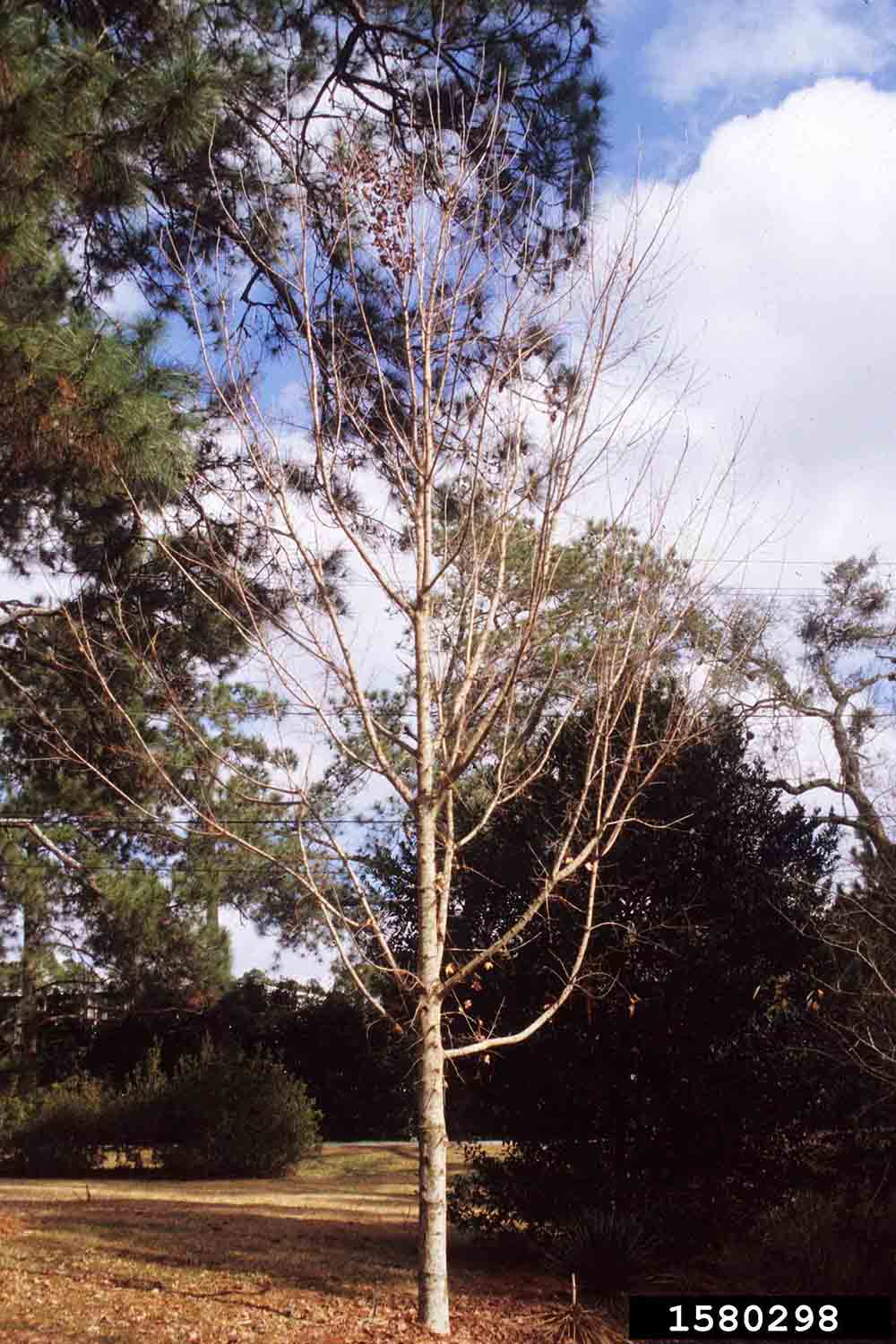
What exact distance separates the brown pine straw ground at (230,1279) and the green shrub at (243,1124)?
12.9 ft

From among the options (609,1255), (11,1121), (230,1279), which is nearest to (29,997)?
(11,1121)

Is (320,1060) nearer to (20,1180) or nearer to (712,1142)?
(20,1180)

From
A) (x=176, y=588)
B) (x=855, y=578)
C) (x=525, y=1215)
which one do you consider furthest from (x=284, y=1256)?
(x=855, y=578)

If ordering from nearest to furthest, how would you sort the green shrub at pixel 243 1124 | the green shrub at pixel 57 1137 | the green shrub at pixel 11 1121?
the green shrub at pixel 243 1124, the green shrub at pixel 57 1137, the green shrub at pixel 11 1121

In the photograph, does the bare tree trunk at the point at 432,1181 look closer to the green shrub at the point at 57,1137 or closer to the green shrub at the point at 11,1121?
the green shrub at the point at 57,1137

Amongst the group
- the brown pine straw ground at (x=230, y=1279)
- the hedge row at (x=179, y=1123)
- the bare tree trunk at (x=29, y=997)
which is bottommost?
the brown pine straw ground at (x=230, y=1279)

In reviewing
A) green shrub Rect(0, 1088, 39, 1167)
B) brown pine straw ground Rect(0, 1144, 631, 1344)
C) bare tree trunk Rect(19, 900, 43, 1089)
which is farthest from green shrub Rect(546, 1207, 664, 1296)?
bare tree trunk Rect(19, 900, 43, 1089)

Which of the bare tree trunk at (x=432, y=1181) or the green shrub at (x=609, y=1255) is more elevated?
the bare tree trunk at (x=432, y=1181)

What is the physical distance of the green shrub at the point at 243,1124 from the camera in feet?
49.0

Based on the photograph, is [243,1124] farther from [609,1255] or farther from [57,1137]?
[609,1255]

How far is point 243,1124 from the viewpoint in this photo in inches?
590

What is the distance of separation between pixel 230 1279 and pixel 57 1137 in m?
10.3

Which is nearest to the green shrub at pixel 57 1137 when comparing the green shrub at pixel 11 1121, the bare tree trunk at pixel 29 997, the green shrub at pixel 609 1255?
the green shrub at pixel 11 1121

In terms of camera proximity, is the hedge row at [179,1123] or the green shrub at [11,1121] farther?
the green shrub at [11,1121]
